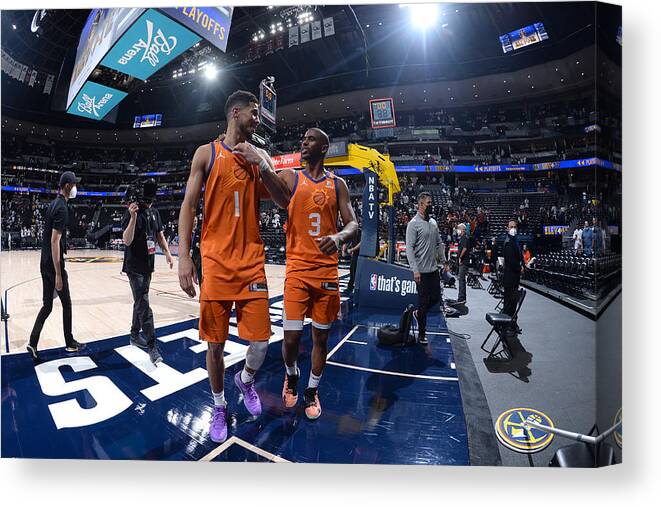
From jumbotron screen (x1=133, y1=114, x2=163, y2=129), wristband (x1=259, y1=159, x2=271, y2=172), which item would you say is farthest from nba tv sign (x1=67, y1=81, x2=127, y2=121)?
wristband (x1=259, y1=159, x2=271, y2=172)

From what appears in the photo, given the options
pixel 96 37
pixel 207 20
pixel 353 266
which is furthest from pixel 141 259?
pixel 353 266

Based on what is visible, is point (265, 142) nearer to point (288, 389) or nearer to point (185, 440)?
point (288, 389)

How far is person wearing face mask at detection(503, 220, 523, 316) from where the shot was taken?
9.05 feet

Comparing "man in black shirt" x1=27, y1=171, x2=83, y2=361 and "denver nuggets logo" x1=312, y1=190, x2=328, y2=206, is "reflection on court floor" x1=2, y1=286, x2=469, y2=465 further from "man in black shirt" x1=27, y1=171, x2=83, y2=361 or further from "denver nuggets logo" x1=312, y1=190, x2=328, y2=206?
"denver nuggets logo" x1=312, y1=190, x2=328, y2=206

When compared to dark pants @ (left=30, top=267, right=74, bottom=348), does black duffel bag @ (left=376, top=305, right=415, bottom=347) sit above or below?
below

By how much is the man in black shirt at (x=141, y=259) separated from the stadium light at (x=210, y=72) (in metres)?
1.29

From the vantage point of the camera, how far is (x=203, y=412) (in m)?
2.04

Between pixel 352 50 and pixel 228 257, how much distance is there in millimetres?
2253

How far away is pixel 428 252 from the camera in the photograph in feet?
11.0

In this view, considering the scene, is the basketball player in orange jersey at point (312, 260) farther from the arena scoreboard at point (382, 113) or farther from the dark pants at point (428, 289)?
the dark pants at point (428, 289)

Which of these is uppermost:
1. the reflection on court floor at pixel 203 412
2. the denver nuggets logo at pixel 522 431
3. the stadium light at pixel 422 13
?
the stadium light at pixel 422 13

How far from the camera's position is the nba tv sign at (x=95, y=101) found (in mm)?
2619

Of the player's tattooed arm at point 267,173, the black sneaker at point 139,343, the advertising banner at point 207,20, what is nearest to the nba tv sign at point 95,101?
the advertising banner at point 207,20

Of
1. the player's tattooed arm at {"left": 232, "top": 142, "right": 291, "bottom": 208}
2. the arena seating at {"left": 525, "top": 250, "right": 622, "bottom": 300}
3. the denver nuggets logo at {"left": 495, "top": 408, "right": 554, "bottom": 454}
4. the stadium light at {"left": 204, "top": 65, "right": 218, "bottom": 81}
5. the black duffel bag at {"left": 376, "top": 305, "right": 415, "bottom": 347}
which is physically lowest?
the denver nuggets logo at {"left": 495, "top": 408, "right": 554, "bottom": 454}
